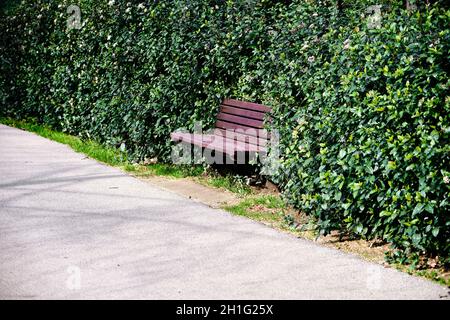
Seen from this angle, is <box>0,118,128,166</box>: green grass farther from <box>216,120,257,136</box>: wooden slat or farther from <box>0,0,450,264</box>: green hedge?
<box>216,120,257,136</box>: wooden slat

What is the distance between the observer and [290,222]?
6043mm

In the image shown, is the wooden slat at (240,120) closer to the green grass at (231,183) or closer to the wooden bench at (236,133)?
the wooden bench at (236,133)

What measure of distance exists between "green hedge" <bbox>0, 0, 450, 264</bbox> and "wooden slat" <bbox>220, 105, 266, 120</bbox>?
0.61 ft

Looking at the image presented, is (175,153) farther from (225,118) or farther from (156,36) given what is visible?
(156,36)

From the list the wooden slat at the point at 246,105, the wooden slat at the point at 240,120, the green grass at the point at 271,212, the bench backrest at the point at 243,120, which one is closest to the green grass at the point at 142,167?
the green grass at the point at 271,212

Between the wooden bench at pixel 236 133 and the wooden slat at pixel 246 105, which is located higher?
the wooden slat at pixel 246 105

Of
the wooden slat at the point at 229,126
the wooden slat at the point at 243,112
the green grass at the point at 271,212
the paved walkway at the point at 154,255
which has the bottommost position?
the paved walkway at the point at 154,255

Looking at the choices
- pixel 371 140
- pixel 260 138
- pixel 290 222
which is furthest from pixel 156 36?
pixel 371 140

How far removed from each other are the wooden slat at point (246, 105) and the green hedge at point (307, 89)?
0.40ft

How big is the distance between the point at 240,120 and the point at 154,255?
8.83ft

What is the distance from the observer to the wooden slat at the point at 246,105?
7203 millimetres

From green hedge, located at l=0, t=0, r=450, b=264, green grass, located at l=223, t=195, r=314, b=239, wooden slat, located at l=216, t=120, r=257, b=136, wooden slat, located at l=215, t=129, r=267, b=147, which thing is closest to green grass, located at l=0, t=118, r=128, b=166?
green hedge, located at l=0, t=0, r=450, b=264

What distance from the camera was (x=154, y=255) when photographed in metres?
5.20

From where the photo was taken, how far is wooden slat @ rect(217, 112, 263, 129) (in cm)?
725
